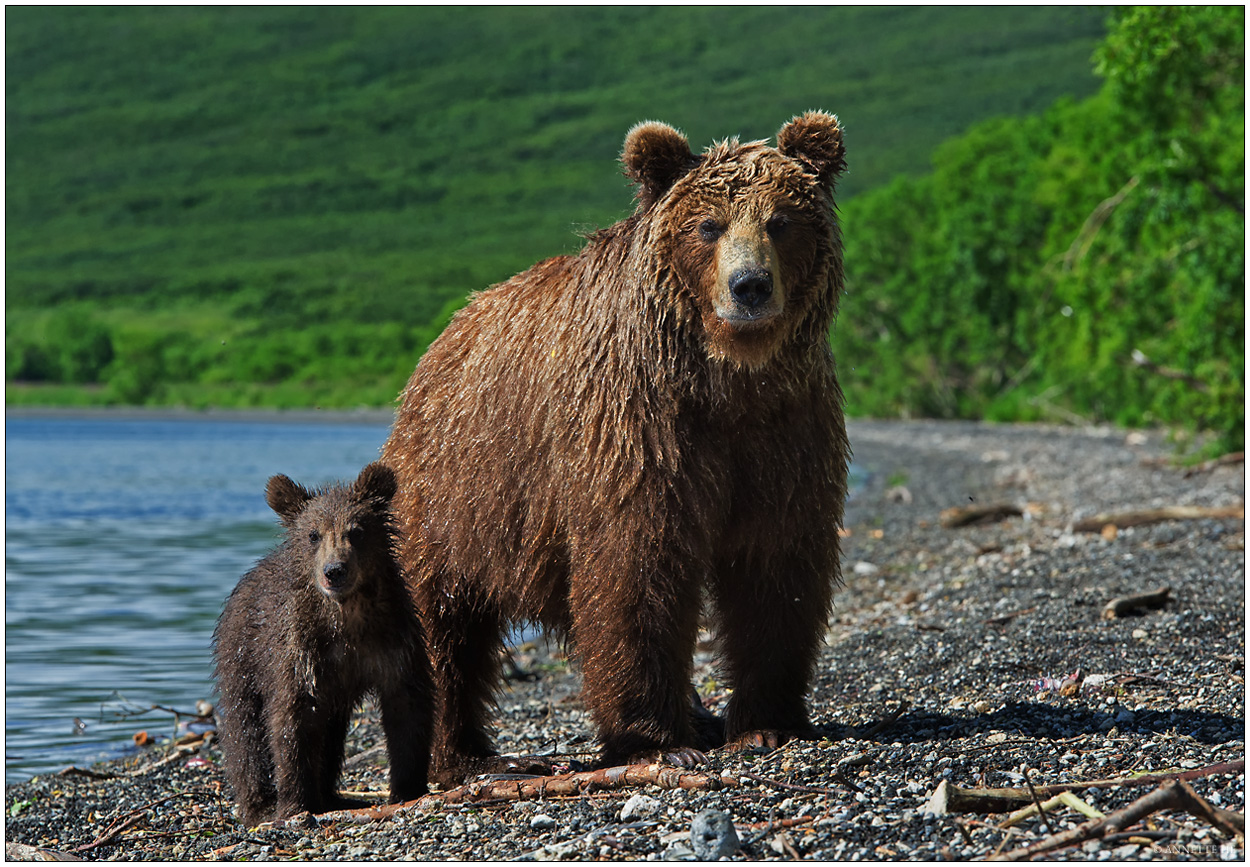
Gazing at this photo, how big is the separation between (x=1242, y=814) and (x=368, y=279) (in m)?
147

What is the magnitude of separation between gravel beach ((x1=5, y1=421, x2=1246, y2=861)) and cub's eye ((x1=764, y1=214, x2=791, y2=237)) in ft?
7.10

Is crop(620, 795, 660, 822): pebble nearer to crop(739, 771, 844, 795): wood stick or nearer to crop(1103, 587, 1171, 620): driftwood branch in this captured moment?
crop(739, 771, 844, 795): wood stick

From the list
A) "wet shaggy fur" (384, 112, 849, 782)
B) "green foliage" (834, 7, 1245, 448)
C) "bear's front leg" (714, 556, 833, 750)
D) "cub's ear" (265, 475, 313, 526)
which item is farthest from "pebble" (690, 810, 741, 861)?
"green foliage" (834, 7, 1245, 448)

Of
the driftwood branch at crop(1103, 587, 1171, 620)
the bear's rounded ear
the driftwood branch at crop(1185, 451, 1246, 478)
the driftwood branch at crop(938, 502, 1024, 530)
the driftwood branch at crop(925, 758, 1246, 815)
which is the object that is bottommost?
the driftwood branch at crop(1185, 451, 1246, 478)

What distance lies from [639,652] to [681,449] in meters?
0.87

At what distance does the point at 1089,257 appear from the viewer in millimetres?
26656

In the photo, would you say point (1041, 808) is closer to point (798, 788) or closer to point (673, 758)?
point (798, 788)

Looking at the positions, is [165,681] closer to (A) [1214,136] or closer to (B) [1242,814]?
(B) [1242,814]

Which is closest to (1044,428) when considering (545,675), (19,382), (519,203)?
(545,675)

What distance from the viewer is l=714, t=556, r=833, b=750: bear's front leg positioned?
598 centimetres

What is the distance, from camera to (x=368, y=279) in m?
148

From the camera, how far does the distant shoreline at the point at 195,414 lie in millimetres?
85562

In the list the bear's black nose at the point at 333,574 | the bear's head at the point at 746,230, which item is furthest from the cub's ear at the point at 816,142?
the bear's black nose at the point at 333,574

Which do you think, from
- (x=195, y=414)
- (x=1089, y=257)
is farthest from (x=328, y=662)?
(x=195, y=414)
